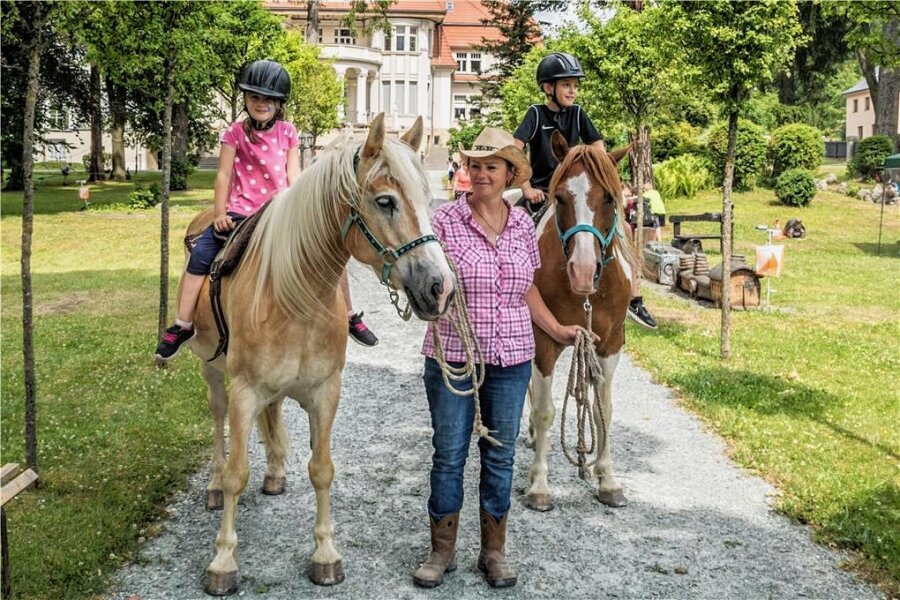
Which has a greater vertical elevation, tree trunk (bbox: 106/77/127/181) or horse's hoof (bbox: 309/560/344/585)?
tree trunk (bbox: 106/77/127/181)

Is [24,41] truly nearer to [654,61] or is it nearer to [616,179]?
[616,179]

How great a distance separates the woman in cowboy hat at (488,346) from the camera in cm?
434

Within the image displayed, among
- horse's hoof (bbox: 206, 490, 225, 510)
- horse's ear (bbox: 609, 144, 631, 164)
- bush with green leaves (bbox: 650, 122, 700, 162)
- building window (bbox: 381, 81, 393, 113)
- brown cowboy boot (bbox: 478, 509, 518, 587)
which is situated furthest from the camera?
building window (bbox: 381, 81, 393, 113)

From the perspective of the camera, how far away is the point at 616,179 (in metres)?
5.14

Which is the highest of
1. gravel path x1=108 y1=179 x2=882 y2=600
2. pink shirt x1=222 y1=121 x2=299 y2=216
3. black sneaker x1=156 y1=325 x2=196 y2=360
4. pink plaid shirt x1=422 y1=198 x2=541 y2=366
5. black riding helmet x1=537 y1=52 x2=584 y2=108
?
black riding helmet x1=537 y1=52 x2=584 y2=108

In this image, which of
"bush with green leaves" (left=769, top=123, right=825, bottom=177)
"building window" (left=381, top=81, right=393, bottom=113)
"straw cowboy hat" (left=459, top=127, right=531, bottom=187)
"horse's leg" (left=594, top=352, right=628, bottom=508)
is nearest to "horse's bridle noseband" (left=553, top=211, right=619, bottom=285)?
"straw cowboy hat" (left=459, top=127, right=531, bottom=187)

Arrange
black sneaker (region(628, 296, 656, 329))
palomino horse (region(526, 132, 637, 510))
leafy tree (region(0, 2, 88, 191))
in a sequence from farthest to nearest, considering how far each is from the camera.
Answer: 1. leafy tree (region(0, 2, 88, 191))
2. black sneaker (region(628, 296, 656, 329))
3. palomino horse (region(526, 132, 637, 510))

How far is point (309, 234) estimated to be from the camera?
13.9 feet

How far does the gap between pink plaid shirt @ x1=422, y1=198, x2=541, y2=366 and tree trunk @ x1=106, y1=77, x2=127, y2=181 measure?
2884 centimetres

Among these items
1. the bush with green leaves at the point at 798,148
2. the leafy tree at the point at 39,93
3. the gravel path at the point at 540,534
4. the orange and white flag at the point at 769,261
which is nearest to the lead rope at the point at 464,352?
the gravel path at the point at 540,534

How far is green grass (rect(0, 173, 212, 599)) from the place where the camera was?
475cm

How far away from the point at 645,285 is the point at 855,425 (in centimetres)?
1001

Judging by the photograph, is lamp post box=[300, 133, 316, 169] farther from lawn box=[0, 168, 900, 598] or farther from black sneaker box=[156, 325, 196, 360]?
black sneaker box=[156, 325, 196, 360]

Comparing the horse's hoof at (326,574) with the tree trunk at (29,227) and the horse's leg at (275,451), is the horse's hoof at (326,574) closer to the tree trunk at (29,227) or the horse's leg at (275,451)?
the horse's leg at (275,451)
